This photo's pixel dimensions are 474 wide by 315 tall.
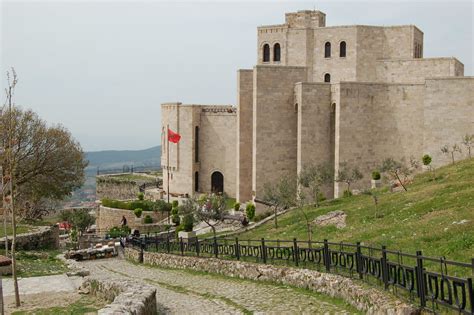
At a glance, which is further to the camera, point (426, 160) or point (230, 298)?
point (426, 160)

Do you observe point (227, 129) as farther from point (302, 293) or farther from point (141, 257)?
point (302, 293)

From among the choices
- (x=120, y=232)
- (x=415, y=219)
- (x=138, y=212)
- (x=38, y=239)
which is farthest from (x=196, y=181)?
(x=415, y=219)

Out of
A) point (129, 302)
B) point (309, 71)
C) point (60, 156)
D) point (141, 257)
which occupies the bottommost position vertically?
point (141, 257)

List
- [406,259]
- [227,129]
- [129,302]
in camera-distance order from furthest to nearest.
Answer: [227,129] → [406,259] → [129,302]

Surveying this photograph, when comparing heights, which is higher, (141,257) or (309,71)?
(309,71)

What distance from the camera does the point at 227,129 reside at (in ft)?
148

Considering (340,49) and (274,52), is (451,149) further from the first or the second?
(274,52)

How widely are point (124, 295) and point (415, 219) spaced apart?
10108mm

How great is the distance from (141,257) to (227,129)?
22.6 metres

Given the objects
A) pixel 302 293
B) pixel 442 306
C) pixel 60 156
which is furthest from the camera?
pixel 60 156

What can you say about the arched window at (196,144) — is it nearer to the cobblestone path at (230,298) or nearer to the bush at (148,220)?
the bush at (148,220)

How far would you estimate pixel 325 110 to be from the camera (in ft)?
118

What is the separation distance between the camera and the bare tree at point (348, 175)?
31.6m

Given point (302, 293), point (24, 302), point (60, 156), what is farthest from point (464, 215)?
Answer: point (60, 156)
